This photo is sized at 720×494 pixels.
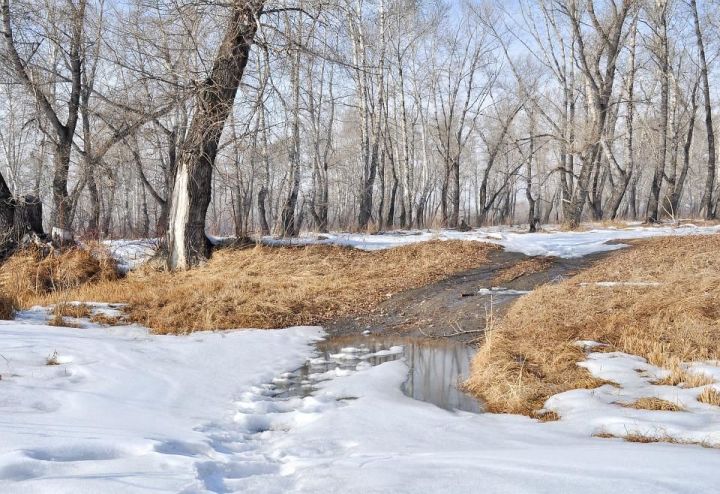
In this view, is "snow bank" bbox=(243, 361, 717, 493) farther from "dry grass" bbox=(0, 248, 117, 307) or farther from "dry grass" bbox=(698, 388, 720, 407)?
"dry grass" bbox=(0, 248, 117, 307)

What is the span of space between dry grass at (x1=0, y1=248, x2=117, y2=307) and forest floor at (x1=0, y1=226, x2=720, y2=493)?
937 millimetres

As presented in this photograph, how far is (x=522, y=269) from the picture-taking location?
8.73m

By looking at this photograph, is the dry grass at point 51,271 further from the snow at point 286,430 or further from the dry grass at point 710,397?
the dry grass at point 710,397

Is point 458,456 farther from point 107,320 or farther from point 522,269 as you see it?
point 522,269

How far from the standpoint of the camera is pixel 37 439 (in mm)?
2586

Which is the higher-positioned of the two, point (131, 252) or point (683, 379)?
point (131, 252)

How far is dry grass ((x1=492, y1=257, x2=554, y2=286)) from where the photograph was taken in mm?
8375

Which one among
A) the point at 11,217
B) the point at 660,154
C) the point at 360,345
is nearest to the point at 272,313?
the point at 360,345

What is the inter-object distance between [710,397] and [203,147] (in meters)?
8.71

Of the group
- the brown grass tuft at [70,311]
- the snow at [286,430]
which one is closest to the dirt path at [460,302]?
the snow at [286,430]

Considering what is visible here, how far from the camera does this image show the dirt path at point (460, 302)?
22.3ft

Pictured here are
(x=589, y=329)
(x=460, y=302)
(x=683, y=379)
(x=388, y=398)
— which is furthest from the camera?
(x=460, y=302)

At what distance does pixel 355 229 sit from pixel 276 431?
42.9ft

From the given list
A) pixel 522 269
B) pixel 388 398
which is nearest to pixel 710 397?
pixel 388 398
